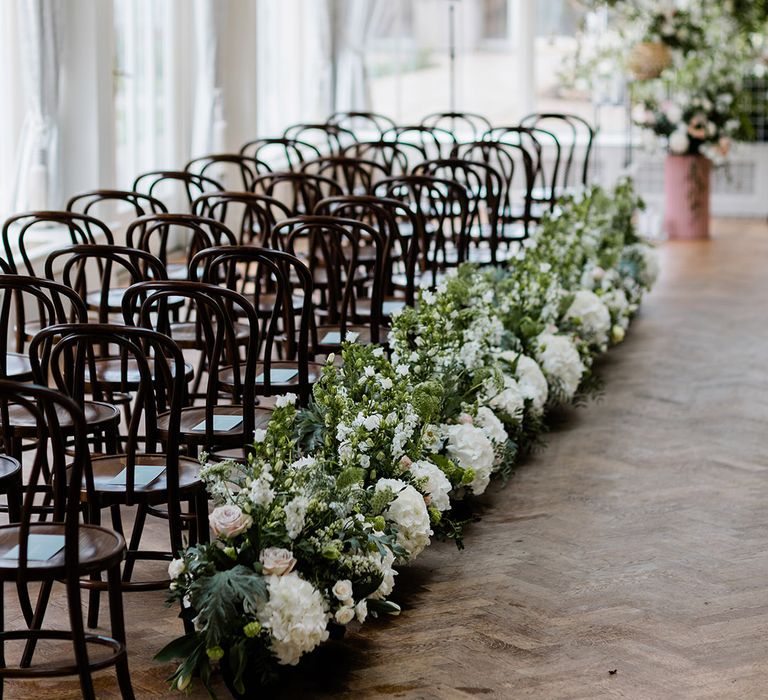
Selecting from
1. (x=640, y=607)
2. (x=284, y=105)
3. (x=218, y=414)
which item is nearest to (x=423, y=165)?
(x=218, y=414)

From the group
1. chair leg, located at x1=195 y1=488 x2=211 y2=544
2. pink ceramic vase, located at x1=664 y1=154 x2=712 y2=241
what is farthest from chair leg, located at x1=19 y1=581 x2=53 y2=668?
pink ceramic vase, located at x1=664 y1=154 x2=712 y2=241

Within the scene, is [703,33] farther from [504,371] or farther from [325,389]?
[325,389]

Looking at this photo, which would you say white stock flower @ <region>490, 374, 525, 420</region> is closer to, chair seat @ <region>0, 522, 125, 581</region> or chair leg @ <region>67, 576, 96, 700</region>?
chair seat @ <region>0, 522, 125, 581</region>

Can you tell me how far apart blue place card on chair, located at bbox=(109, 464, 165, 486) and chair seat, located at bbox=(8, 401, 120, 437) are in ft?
1.03

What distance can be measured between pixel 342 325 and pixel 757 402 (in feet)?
7.71

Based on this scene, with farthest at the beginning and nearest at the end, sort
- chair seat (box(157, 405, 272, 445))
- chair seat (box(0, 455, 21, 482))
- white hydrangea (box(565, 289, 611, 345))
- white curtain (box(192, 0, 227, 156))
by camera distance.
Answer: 1. white curtain (box(192, 0, 227, 156))
2. white hydrangea (box(565, 289, 611, 345))
3. chair seat (box(157, 405, 272, 445))
4. chair seat (box(0, 455, 21, 482))

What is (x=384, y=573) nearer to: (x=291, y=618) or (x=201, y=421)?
(x=291, y=618)

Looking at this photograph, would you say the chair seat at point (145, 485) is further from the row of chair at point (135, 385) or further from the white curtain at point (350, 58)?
the white curtain at point (350, 58)

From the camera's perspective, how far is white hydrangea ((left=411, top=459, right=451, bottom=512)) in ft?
12.5

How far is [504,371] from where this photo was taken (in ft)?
16.4

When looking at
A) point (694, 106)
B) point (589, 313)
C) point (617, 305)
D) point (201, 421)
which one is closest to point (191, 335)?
point (201, 421)

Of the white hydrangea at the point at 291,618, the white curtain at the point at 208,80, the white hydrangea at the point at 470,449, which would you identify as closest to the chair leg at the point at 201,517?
the white hydrangea at the point at 291,618

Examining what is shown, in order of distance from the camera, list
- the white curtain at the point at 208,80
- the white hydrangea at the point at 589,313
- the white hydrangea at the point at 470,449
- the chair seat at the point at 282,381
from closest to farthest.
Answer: the white hydrangea at the point at 470,449 → the chair seat at the point at 282,381 → the white hydrangea at the point at 589,313 → the white curtain at the point at 208,80

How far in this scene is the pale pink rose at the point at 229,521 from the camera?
2992 mm
